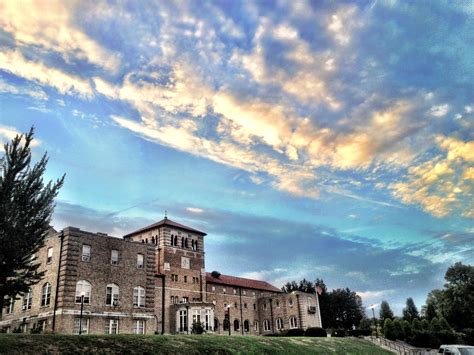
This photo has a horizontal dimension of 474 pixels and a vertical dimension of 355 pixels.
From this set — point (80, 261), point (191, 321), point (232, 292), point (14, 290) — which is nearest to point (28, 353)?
point (14, 290)

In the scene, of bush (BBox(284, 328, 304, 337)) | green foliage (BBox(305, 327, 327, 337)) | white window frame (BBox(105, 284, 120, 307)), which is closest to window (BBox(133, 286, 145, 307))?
white window frame (BBox(105, 284, 120, 307))

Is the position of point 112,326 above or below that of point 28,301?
below

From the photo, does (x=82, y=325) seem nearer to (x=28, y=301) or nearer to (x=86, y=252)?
(x=86, y=252)

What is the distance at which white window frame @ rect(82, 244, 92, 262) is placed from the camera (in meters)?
40.3

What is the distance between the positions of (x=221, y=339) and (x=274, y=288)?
182ft

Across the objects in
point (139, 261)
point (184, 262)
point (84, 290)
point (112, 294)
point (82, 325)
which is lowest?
point (82, 325)

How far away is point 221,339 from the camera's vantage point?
33562 millimetres

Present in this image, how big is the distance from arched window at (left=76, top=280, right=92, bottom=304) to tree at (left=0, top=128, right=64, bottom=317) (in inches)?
565

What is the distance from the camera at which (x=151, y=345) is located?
26.9 meters

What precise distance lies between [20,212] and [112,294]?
64.9 feet

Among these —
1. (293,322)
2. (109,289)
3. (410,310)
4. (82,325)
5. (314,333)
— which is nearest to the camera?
(82,325)

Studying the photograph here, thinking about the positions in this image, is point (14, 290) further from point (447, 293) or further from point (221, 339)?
point (447, 293)

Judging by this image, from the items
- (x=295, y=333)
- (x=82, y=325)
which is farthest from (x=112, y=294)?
(x=295, y=333)

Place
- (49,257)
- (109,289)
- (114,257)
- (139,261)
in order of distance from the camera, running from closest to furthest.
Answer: (49,257)
(109,289)
(114,257)
(139,261)
